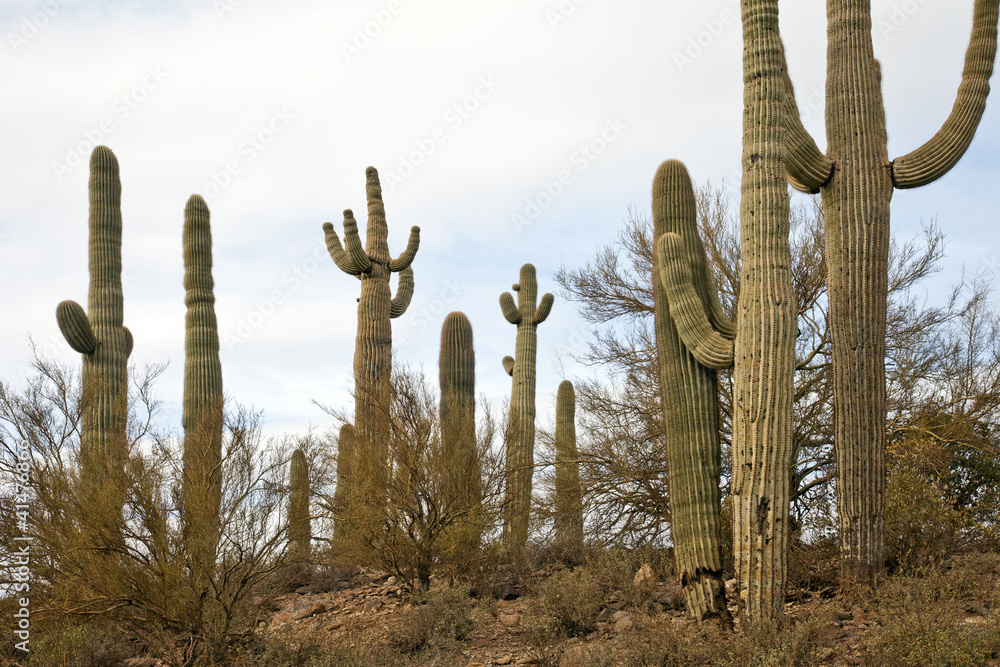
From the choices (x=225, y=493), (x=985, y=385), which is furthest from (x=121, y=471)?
(x=985, y=385)

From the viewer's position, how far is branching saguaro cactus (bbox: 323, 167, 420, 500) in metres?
16.0

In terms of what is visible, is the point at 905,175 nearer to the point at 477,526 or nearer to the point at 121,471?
the point at 477,526

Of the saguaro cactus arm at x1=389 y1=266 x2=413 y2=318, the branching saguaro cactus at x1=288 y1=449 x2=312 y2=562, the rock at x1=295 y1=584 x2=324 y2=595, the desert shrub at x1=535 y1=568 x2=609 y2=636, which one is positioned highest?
the saguaro cactus arm at x1=389 y1=266 x2=413 y2=318

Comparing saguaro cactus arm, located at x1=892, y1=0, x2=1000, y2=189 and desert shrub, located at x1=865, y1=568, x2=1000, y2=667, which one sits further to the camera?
saguaro cactus arm, located at x1=892, y1=0, x2=1000, y2=189

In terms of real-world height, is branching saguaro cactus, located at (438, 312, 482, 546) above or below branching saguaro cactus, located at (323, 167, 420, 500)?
below

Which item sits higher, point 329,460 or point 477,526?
point 329,460

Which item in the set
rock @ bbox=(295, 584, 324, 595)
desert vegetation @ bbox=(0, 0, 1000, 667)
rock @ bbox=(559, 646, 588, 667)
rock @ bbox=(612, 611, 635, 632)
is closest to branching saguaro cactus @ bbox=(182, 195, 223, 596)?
desert vegetation @ bbox=(0, 0, 1000, 667)

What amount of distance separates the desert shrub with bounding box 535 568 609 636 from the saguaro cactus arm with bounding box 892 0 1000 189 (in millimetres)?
6057

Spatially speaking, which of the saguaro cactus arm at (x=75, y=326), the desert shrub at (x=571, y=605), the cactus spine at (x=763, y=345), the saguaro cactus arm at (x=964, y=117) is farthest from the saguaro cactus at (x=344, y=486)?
the saguaro cactus arm at (x=964, y=117)

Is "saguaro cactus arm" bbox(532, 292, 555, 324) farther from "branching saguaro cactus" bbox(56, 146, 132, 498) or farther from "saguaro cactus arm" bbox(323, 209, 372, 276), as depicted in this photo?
"branching saguaro cactus" bbox(56, 146, 132, 498)

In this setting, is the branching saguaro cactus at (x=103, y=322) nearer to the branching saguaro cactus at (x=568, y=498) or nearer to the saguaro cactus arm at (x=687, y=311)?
the branching saguaro cactus at (x=568, y=498)

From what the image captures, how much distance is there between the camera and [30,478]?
10898 mm

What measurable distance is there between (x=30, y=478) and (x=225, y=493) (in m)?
2.81

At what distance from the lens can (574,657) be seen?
8.88 meters
